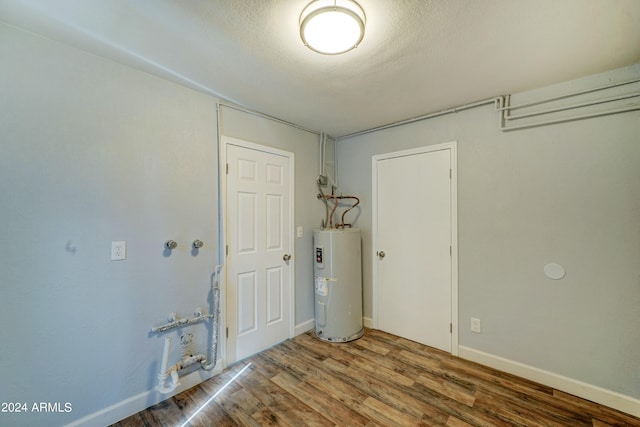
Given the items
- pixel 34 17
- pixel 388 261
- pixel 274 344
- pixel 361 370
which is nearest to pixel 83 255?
pixel 34 17

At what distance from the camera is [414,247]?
2750mm

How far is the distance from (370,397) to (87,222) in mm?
2322

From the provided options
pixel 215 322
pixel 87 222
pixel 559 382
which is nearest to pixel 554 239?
pixel 559 382

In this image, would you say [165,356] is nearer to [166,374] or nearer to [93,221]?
[166,374]

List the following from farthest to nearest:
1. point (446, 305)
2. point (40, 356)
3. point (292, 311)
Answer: point (292, 311) < point (446, 305) < point (40, 356)

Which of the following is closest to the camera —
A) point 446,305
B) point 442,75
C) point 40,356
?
point 40,356

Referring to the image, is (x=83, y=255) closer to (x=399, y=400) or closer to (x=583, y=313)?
(x=399, y=400)

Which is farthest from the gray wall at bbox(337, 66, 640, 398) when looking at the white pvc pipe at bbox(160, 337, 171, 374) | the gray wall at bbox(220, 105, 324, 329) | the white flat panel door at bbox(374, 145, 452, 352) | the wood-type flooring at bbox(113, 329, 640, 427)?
the white pvc pipe at bbox(160, 337, 171, 374)

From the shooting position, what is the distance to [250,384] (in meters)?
2.07

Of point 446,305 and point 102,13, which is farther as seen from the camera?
point 446,305

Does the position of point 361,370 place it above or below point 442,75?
below

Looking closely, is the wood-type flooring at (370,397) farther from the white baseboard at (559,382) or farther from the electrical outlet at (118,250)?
the electrical outlet at (118,250)

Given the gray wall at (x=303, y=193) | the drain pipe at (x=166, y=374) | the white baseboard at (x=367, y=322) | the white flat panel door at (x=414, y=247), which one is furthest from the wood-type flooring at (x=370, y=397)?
the gray wall at (x=303, y=193)

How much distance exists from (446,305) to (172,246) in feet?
8.44
